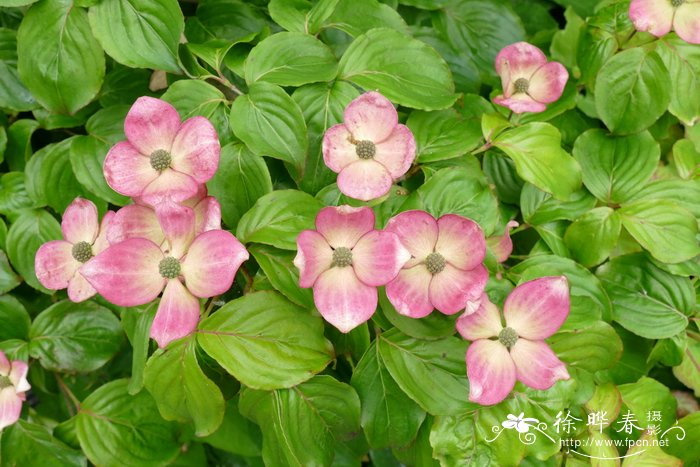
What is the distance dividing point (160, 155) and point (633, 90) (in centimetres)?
77

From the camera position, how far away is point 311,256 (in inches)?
27.7

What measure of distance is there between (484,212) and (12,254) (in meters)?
0.78

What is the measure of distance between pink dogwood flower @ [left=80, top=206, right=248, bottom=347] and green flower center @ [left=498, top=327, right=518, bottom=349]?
1.12 ft

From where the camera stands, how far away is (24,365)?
0.90 meters

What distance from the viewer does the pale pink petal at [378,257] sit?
70 centimetres

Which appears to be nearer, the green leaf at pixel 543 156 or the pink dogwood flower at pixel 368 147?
the pink dogwood flower at pixel 368 147

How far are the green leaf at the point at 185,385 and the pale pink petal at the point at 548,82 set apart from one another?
0.65m

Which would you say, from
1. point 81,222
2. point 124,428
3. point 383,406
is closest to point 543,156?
point 383,406

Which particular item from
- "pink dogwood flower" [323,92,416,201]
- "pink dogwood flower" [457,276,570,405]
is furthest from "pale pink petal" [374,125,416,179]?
"pink dogwood flower" [457,276,570,405]

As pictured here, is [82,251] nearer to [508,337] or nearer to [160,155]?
[160,155]

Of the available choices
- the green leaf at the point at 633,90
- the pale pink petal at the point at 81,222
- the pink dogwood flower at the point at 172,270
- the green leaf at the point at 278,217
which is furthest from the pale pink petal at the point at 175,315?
the green leaf at the point at 633,90

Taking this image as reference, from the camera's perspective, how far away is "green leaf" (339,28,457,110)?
882 millimetres

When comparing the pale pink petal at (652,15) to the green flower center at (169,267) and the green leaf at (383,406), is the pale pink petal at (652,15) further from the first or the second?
the green flower center at (169,267)

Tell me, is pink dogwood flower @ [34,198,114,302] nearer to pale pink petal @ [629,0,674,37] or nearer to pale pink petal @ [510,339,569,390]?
pale pink petal @ [510,339,569,390]
